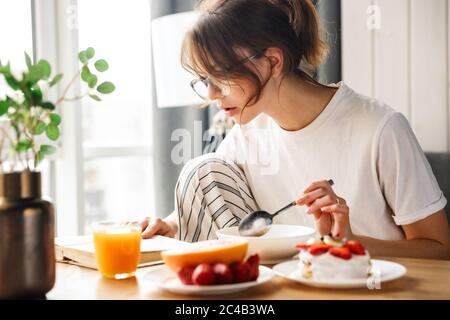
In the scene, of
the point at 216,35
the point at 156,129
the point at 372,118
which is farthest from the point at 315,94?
the point at 156,129

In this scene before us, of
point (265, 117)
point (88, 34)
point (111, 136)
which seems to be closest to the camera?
point (265, 117)

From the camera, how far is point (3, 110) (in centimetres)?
79

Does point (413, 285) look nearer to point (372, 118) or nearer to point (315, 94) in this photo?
point (372, 118)

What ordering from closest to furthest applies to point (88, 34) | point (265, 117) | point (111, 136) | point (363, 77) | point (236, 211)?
point (236, 211), point (265, 117), point (363, 77), point (88, 34), point (111, 136)

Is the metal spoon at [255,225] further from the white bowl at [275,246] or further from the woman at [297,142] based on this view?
the woman at [297,142]

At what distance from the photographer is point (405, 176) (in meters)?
1.36

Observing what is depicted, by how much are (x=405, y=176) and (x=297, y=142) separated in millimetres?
333

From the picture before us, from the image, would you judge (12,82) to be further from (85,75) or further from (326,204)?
(326,204)

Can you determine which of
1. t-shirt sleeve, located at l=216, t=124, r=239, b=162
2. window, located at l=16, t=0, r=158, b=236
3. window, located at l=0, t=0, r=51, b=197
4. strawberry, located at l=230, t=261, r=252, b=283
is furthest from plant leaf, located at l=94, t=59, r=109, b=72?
window, located at l=16, t=0, r=158, b=236

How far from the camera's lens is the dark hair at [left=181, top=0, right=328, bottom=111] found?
55.6 inches

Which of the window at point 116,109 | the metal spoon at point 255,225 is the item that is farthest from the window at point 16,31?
the metal spoon at point 255,225

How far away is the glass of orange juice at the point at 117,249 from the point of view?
93 centimetres

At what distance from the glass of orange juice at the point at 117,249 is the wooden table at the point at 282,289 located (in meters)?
0.02
